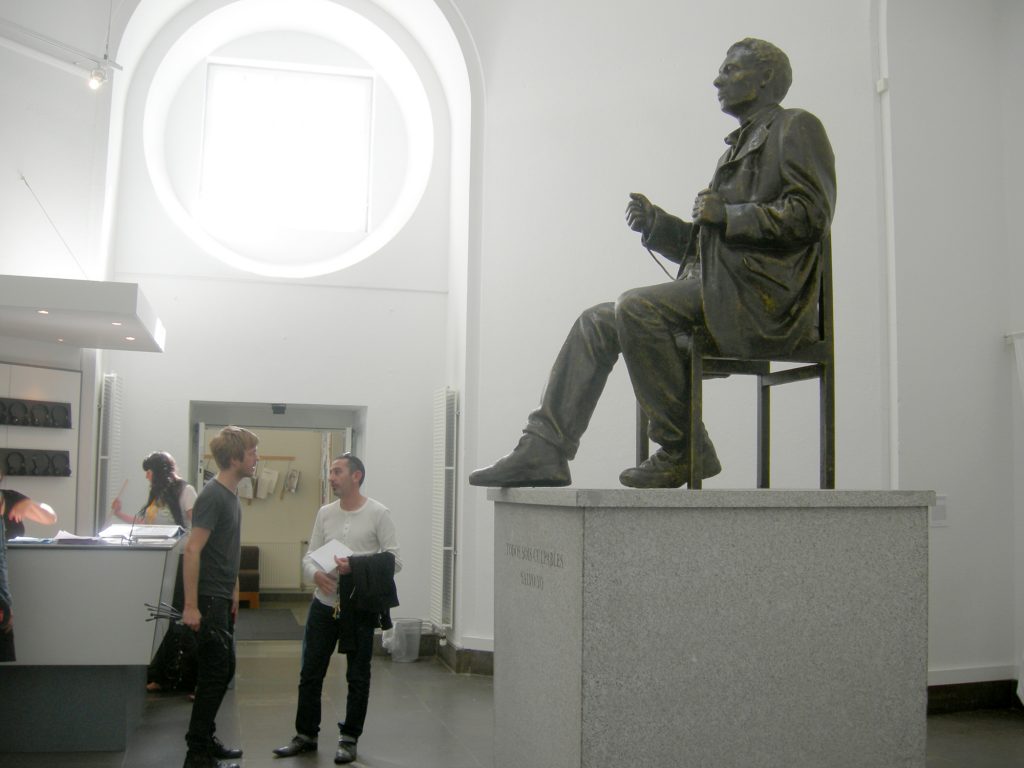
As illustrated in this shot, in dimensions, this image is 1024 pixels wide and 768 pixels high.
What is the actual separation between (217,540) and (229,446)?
A: 475mm

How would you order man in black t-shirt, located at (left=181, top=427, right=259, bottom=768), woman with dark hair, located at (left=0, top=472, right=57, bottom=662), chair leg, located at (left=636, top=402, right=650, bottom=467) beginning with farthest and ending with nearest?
woman with dark hair, located at (left=0, top=472, right=57, bottom=662)
man in black t-shirt, located at (left=181, top=427, right=259, bottom=768)
chair leg, located at (left=636, top=402, right=650, bottom=467)

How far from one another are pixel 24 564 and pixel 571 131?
18.0ft

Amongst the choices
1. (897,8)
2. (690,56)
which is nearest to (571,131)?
(690,56)

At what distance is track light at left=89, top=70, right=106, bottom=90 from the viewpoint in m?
7.59

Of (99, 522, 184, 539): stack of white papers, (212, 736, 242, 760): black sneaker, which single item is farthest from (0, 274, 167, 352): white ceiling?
(212, 736, 242, 760): black sneaker

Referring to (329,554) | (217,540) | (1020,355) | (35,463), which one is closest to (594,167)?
(1020,355)

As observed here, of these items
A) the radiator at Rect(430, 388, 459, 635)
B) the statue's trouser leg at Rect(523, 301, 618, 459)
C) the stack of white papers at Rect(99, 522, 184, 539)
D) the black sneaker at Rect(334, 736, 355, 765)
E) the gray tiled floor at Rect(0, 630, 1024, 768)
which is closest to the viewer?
the statue's trouser leg at Rect(523, 301, 618, 459)

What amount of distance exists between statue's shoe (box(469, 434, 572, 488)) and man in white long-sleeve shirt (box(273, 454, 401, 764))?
2.32 meters

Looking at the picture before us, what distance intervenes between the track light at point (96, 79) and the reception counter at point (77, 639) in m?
3.80

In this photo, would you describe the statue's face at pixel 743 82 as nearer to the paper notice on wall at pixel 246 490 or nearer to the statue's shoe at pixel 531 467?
the statue's shoe at pixel 531 467

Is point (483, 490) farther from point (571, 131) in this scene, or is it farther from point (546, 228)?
point (571, 131)

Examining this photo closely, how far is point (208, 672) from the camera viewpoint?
4.89 m

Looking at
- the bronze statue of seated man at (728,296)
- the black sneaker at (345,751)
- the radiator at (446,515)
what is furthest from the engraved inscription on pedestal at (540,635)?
the radiator at (446,515)

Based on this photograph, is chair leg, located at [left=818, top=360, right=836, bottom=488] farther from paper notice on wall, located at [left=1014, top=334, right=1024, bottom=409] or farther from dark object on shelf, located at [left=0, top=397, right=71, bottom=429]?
dark object on shelf, located at [left=0, top=397, right=71, bottom=429]
